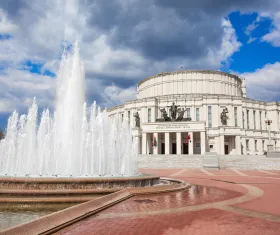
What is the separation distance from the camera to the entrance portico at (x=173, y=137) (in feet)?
154

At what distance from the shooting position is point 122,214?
22.2 feet

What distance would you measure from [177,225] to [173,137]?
4677cm

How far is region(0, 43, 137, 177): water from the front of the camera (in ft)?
43.5

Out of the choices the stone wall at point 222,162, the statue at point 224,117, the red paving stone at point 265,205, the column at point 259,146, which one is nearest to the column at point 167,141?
the statue at point 224,117

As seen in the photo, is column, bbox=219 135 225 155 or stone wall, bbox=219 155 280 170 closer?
stone wall, bbox=219 155 280 170

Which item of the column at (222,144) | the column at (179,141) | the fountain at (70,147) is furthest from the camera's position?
the column at (222,144)

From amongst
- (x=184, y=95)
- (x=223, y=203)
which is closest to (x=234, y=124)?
(x=184, y=95)

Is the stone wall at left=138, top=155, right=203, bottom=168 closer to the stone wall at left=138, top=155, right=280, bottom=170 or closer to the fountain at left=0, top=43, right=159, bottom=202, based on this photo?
the stone wall at left=138, top=155, right=280, bottom=170

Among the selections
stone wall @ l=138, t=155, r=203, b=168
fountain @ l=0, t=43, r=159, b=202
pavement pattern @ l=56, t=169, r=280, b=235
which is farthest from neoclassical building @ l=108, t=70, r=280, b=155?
pavement pattern @ l=56, t=169, r=280, b=235

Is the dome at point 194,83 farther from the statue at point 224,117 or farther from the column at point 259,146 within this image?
the column at point 259,146

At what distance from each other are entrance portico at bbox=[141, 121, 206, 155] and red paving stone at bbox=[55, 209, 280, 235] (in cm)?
3945

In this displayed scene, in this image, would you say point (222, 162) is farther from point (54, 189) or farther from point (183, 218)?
point (183, 218)

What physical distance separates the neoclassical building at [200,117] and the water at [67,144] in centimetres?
3125

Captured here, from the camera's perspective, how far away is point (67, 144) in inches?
561
